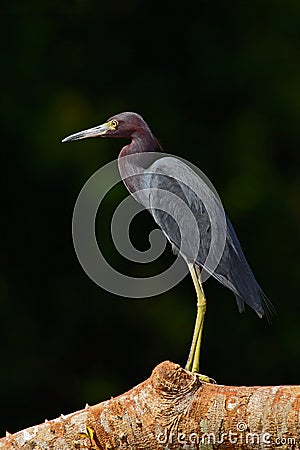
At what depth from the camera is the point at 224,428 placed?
1427 millimetres

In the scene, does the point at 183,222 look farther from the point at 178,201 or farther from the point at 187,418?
the point at 187,418

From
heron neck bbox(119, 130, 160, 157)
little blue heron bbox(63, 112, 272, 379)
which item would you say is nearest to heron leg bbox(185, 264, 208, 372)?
little blue heron bbox(63, 112, 272, 379)

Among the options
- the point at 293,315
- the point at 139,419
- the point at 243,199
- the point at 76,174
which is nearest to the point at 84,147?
the point at 76,174

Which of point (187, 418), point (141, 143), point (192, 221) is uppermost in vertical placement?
point (141, 143)

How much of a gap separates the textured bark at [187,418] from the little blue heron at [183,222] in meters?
0.22

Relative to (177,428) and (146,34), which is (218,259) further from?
(146,34)

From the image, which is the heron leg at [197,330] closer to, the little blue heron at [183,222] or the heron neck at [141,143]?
the little blue heron at [183,222]

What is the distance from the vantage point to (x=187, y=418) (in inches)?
56.6

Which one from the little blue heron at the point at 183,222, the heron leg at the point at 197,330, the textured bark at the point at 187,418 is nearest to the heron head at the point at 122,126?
the little blue heron at the point at 183,222

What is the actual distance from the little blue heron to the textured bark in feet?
0.73

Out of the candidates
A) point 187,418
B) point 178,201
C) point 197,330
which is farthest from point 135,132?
point 187,418

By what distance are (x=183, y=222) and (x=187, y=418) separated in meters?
0.38

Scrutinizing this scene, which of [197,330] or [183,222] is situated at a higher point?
[183,222]

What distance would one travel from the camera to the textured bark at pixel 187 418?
1407 mm
